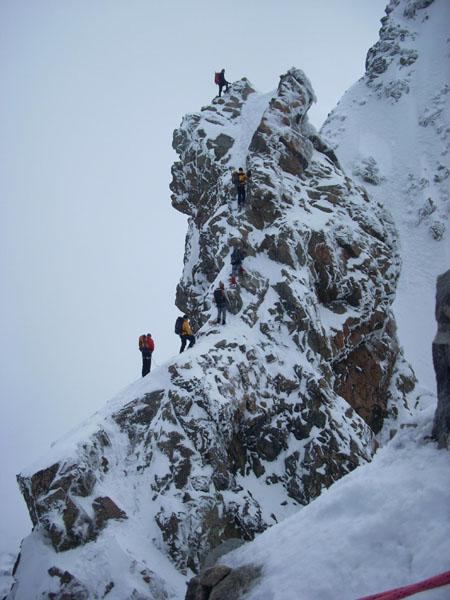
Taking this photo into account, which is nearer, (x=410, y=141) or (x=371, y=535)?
(x=371, y=535)

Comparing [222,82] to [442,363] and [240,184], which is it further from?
[442,363]

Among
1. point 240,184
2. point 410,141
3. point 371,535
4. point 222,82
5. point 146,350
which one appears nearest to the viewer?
point 371,535

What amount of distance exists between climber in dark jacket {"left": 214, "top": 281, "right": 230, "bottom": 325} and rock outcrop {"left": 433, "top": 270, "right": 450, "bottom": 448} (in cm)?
1168

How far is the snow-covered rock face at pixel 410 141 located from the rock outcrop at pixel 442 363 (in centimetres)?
2776

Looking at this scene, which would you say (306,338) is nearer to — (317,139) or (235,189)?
(235,189)

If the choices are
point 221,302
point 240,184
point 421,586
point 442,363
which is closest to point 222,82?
point 240,184

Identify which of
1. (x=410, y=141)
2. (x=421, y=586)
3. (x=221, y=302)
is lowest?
(x=421, y=586)

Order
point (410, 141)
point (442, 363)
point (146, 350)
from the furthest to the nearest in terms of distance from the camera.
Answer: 1. point (410, 141)
2. point (146, 350)
3. point (442, 363)

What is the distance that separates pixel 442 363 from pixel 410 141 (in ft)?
176

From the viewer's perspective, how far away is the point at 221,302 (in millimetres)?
20328

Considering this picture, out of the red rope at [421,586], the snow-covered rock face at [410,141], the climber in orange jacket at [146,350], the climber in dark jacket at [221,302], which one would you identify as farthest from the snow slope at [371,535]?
the snow-covered rock face at [410,141]

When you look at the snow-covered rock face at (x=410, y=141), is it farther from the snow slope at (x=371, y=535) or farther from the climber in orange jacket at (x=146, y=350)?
the snow slope at (x=371, y=535)

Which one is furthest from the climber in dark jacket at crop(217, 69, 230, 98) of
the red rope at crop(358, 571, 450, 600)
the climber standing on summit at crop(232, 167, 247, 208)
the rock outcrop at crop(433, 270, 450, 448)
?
the red rope at crop(358, 571, 450, 600)

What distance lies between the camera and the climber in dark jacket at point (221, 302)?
20.3 m
